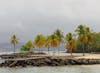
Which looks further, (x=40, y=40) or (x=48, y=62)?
(x=40, y=40)

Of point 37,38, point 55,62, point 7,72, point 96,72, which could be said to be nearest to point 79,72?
point 96,72

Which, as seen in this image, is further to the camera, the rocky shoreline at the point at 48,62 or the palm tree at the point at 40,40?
the palm tree at the point at 40,40

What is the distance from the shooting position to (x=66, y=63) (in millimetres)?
105125

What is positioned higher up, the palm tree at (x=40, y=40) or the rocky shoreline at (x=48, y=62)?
the palm tree at (x=40, y=40)

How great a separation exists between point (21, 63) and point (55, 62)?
34.5ft

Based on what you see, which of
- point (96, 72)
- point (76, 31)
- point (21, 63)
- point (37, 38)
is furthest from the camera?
point (37, 38)

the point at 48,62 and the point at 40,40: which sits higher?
the point at 40,40

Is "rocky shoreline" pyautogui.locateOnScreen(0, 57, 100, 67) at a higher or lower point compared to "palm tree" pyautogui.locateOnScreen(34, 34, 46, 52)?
lower

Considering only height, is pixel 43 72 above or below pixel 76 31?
below

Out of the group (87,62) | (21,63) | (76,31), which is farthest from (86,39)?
(21,63)

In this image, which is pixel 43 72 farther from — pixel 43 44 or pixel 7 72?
pixel 43 44

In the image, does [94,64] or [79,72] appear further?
[94,64]

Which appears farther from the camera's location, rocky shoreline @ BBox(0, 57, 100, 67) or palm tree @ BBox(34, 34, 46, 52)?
palm tree @ BBox(34, 34, 46, 52)

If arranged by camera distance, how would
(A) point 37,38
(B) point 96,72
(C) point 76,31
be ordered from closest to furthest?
(B) point 96,72 → (C) point 76,31 → (A) point 37,38
